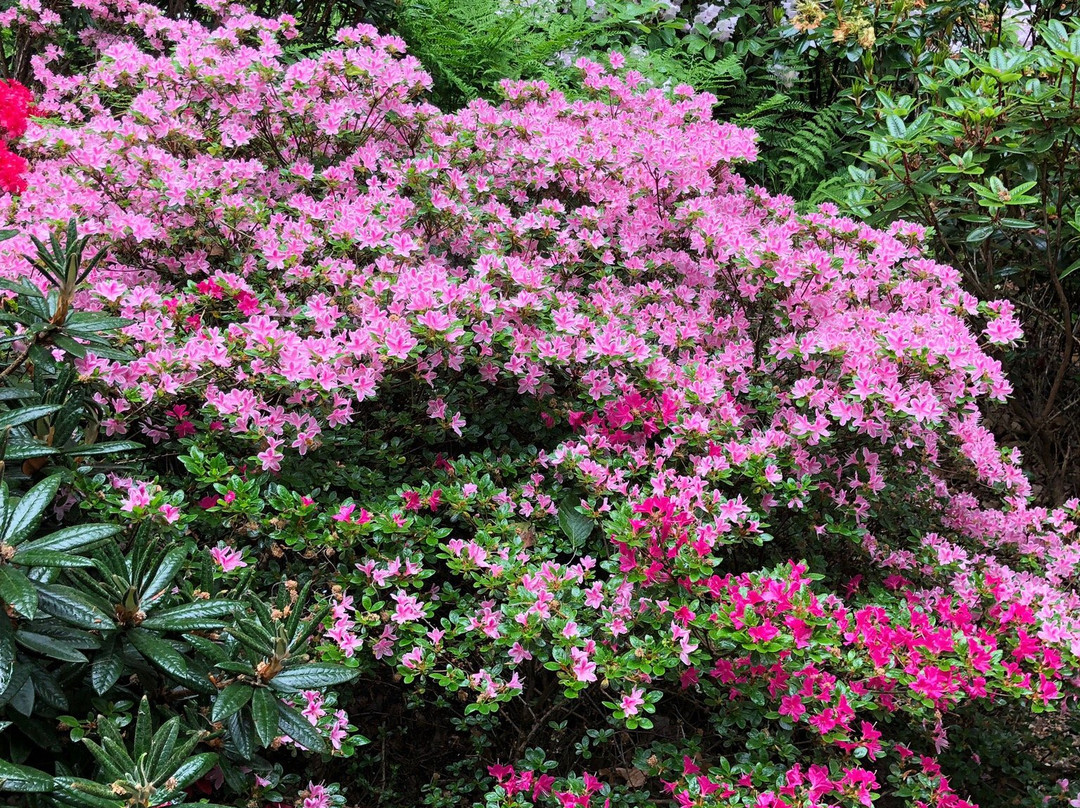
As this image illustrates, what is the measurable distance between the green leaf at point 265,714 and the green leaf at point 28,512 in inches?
17.2

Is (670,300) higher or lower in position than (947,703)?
higher

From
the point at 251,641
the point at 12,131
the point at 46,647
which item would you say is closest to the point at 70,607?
the point at 46,647

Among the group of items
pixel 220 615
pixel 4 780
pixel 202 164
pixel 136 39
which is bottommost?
pixel 4 780

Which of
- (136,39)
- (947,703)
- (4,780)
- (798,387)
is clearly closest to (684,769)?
(947,703)

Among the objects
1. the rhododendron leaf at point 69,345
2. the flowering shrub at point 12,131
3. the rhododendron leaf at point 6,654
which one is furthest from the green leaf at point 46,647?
the flowering shrub at point 12,131

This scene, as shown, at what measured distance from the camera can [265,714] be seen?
4.42 ft

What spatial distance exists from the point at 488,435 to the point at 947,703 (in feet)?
4.11

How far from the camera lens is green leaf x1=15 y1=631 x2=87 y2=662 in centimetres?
128

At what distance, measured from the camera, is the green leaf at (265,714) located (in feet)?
4.36

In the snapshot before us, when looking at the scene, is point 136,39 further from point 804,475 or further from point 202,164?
point 804,475

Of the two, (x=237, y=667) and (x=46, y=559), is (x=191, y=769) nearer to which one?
(x=237, y=667)

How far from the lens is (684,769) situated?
1724 millimetres

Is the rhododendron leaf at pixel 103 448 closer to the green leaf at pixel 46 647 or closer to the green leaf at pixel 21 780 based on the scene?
the green leaf at pixel 46 647

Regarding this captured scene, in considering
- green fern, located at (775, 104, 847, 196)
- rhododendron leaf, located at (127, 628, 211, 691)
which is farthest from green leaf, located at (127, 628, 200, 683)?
green fern, located at (775, 104, 847, 196)
